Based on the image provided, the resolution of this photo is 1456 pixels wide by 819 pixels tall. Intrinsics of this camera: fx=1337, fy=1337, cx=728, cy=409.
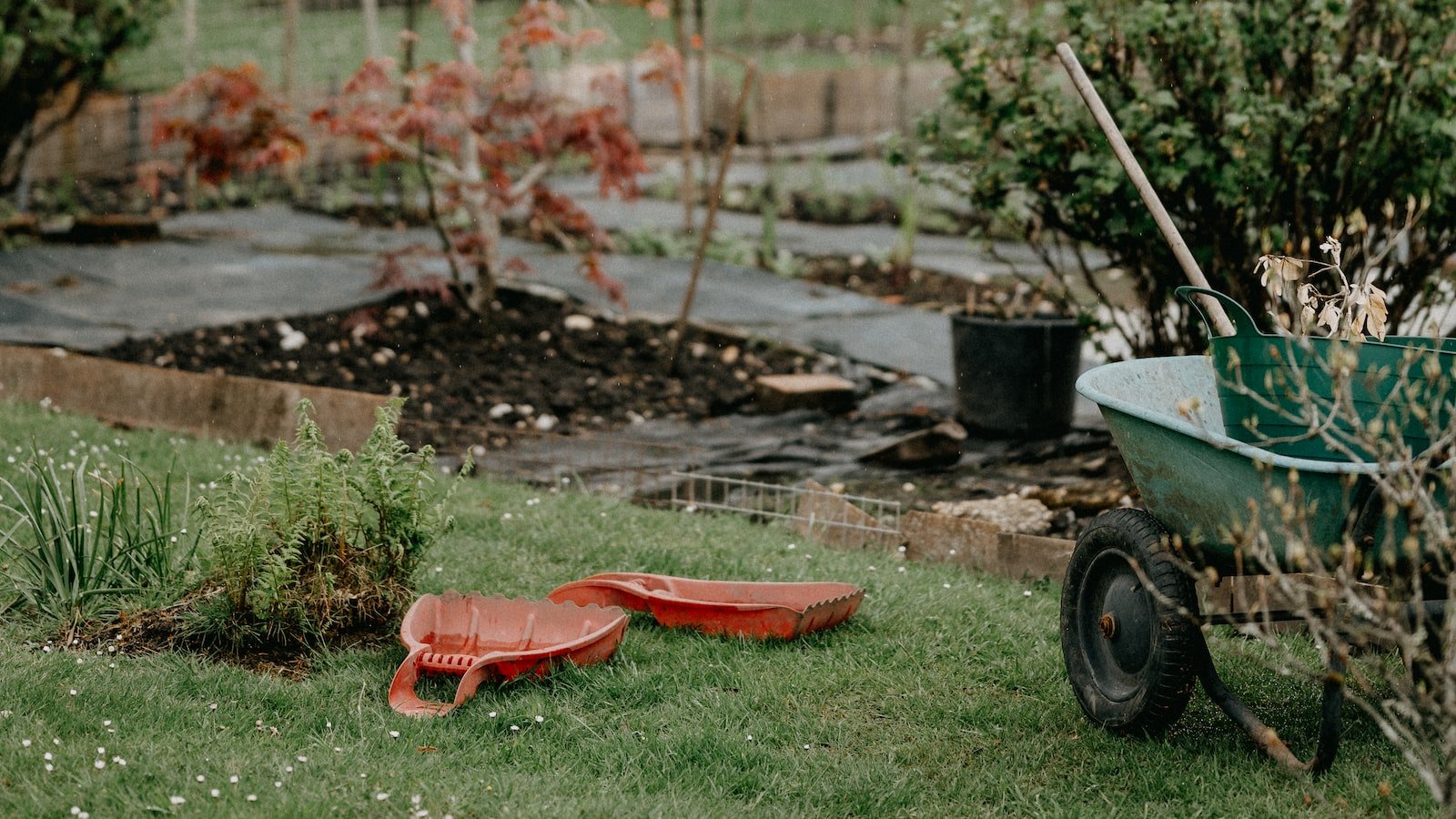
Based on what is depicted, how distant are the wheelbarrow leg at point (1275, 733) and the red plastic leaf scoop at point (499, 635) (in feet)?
4.84

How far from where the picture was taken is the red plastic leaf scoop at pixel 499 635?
11.2ft

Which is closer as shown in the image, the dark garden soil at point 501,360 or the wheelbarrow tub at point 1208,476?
the wheelbarrow tub at point 1208,476

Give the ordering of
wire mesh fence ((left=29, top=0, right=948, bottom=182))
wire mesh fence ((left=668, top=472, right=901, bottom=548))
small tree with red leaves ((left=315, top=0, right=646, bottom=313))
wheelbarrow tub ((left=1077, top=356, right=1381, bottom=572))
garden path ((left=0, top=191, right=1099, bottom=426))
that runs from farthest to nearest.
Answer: wire mesh fence ((left=29, top=0, right=948, bottom=182)), garden path ((left=0, top=191, right=1099, bottom=426)), small tree with red leaves ((left=315, top=0, right=646, bottom=313)), wire mesh fence ((left=668, top=472, right=901, bottom=548)), wheelbarrow tub ((left=1077, top=356, right=1381, bottom=572))

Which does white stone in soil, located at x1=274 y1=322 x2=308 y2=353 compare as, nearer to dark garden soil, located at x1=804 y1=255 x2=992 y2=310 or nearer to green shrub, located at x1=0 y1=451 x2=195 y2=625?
green shrub, located at x1=0 y1=451 x2=195 y2=625

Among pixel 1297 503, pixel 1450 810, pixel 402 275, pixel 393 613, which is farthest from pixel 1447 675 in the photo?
pixel 402 275

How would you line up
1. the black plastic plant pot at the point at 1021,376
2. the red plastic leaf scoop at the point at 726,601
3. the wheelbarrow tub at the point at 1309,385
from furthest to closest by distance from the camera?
1. the black plastic plant pot at the point at 1021,376
2. the red plastic leaf scoop at the point at 726,601
3. the wheelbarrow tub at the point at 1309,385

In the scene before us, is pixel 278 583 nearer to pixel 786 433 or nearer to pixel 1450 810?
pixel 1450 810

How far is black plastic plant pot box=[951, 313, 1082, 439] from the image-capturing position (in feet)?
20.7

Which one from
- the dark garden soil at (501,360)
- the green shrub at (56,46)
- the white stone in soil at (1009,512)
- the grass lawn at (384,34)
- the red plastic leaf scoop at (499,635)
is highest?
the grass lawn at (384,34)

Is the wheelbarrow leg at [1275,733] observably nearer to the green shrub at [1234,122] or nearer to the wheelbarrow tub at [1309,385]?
the wheelbarrow tub at [1309,385]

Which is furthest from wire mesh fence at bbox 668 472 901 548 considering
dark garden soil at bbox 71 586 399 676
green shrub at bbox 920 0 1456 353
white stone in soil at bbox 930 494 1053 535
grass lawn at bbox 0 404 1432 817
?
dark garden soil at bbox 71 586 399 676

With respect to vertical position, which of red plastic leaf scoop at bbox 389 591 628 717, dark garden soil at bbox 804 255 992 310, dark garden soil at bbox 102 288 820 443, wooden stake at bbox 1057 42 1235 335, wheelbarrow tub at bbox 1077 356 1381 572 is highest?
wooden stake at bbox 1057 42 1235 335

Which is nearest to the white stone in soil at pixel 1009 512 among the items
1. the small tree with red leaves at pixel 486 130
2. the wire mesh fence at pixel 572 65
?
the wire mesh fence at pixel 572 65

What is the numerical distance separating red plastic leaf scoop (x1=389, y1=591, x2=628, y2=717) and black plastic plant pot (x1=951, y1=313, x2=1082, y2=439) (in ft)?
10.2
